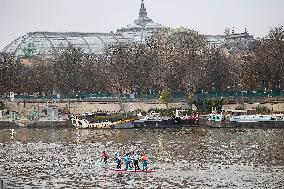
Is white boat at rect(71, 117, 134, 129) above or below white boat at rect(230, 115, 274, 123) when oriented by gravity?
below

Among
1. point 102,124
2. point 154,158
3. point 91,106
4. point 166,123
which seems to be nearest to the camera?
point 154,158

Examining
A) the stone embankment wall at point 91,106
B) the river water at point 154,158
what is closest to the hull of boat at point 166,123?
the river water at point 154,158

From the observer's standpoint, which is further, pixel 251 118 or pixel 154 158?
pixel 251 118

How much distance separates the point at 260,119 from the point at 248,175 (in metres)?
53.6

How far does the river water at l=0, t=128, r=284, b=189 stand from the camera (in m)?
75.0

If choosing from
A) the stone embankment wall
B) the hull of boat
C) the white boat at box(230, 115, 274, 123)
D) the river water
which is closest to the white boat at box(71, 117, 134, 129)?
the hull of boat

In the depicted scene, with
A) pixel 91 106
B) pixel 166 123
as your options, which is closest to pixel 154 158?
pixel 166 123

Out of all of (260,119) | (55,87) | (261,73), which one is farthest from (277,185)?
(55,87)

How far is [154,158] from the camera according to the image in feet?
299

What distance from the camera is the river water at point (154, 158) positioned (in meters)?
75.0

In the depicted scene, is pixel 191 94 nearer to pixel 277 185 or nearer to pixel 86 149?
pixel 86 149

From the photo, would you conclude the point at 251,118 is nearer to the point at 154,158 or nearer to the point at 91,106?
the point at 91,106

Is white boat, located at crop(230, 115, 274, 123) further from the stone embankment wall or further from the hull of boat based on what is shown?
the stone embankment wall

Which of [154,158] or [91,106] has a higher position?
[91,106]
